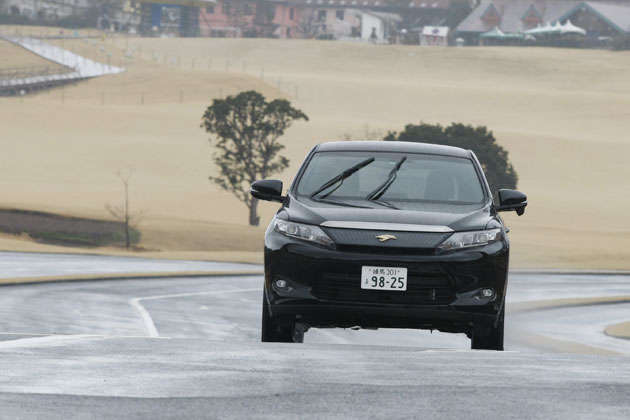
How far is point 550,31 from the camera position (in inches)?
6841

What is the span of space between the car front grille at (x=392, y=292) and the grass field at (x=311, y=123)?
42.8 meters

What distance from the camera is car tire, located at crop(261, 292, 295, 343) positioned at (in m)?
10.9

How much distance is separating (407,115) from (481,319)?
4447 inches

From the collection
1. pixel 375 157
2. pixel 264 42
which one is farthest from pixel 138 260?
pixel 264 42

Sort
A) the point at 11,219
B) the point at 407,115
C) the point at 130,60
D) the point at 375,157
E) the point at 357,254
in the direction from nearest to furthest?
the point at 357,254 < the point at 375,157 < the point at 11,219 < the point at 407,115 < the point at 130,60

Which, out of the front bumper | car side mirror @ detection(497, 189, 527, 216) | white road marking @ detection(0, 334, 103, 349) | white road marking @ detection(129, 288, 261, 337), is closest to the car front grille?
the front bumper

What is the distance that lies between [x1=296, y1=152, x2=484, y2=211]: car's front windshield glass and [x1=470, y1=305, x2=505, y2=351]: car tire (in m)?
1.02

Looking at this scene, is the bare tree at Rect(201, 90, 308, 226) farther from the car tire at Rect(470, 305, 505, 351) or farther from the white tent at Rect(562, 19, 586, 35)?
the white tent at Rect(562, 19, 586, 35)

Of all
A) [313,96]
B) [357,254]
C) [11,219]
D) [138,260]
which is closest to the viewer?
[357,254]

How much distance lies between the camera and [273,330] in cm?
1098

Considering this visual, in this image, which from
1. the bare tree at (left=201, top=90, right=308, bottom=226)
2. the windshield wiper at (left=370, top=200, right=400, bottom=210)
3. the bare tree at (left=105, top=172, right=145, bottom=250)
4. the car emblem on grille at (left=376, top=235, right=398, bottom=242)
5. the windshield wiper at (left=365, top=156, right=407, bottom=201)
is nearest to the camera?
the car emblem on grille at (left=376, top=235, right=398, bottom=242)

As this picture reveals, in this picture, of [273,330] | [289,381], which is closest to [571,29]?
[273,330]

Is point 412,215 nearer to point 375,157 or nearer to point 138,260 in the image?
point 375,157

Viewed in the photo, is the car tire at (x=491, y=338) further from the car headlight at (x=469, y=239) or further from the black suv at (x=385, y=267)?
the car headlight at (x=469, y=239)
